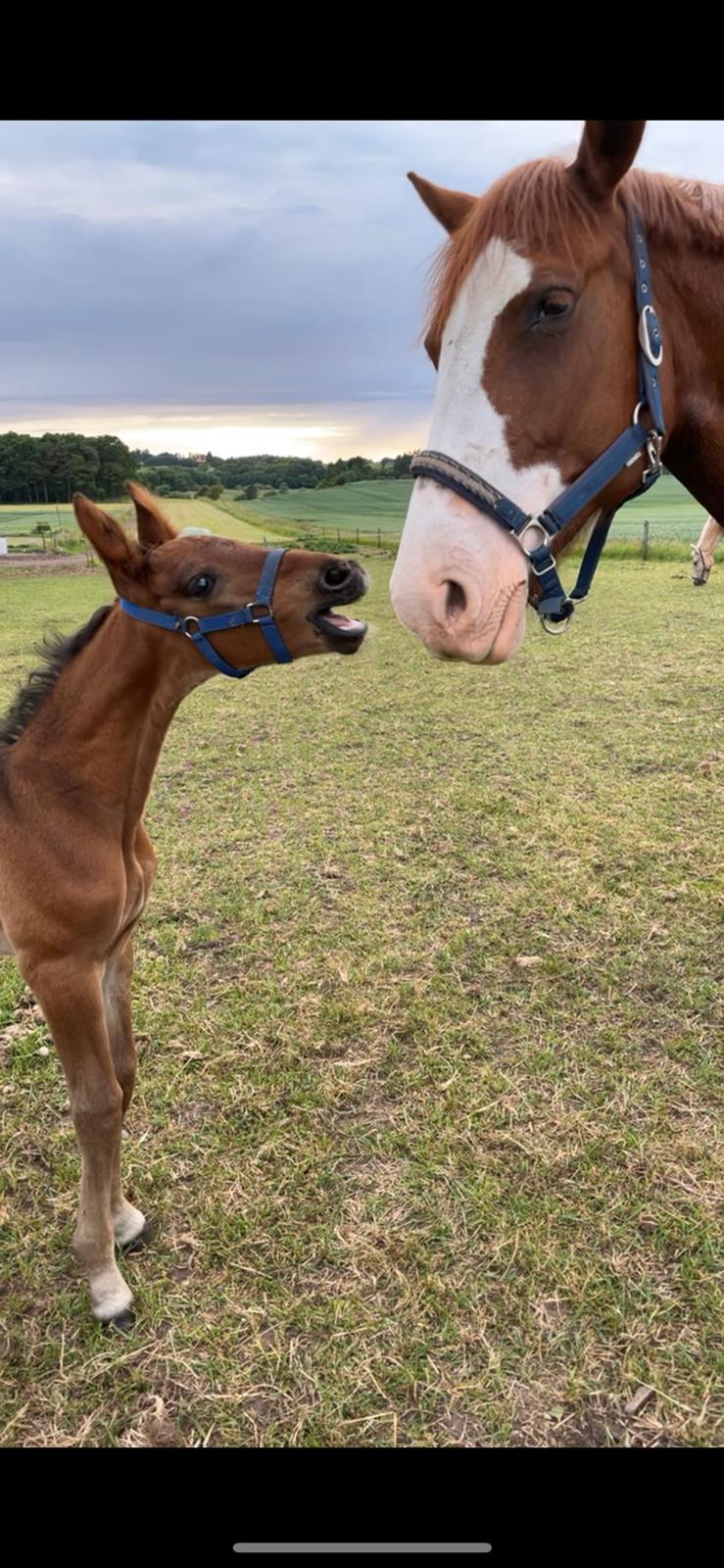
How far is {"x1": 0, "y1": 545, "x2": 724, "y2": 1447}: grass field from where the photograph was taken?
1865mm

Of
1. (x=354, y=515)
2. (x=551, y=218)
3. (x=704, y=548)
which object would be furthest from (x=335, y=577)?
(x=354, y=515)

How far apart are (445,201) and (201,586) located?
42.7 inches

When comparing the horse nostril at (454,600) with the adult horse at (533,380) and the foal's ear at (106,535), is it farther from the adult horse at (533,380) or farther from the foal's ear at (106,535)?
the foal's ear at (106,535)

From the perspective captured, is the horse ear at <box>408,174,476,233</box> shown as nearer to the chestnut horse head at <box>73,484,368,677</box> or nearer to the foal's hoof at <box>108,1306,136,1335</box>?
the chestnut horse head at <box>73,484,368,677</box>

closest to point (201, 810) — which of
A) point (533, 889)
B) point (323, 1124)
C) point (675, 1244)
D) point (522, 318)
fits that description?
point (533, 889)

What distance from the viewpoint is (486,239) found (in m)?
1.52

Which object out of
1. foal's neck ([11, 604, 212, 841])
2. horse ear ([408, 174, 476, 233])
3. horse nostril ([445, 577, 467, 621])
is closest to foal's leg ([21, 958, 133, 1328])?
foal's neck ([11, 604, 212, 841])

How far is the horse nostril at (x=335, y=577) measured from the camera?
190 cm

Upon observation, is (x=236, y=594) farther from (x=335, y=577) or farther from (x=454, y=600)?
(x=454, y=600)

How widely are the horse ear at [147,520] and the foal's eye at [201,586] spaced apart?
0.60 ft

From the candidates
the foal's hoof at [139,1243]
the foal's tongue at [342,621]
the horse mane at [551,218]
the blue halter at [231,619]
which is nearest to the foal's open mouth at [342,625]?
the foal's tongue at [342,621]

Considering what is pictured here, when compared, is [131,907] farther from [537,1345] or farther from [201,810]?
[201,810]

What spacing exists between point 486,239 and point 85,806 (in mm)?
1568

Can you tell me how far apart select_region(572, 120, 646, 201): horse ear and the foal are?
2.95ft
